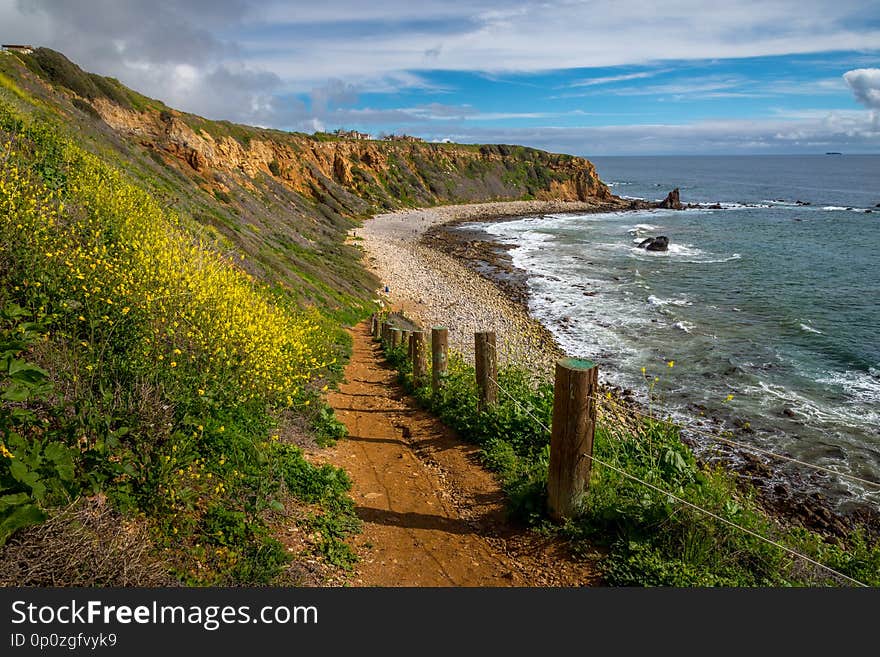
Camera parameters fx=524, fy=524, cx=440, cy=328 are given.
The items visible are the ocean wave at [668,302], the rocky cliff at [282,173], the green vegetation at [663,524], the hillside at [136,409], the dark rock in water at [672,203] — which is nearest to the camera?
the hillside at [136,409]

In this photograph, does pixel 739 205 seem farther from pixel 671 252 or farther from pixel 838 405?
pixel 838 405

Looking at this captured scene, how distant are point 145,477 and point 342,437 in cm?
414

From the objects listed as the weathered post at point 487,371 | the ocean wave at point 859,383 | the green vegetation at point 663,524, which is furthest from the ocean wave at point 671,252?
the green vegetation at point 663,524

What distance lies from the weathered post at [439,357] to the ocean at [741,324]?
147 inches

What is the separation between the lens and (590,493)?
5.61 meters

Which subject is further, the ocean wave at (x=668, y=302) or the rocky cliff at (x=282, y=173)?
the ocean wave at (x=668, y=302)

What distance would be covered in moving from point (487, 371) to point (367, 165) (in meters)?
83.4

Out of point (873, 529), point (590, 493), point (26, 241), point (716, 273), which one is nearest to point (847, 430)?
point (873, 529)

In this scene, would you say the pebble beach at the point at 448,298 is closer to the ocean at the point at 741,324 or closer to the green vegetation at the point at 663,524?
the ocean at the point at 741,324

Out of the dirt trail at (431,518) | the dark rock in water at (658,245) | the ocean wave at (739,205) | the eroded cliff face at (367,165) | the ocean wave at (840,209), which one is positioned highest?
the eroded cliff face at (367,165)

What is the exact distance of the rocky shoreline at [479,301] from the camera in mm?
12352

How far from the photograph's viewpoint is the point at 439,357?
31.9ft

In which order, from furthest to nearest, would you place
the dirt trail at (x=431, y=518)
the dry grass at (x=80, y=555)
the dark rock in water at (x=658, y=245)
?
the dark rock in water at (x=658, y=245)
the dirt trail at (x=431, y=518)
the dry grass at (x=80, y=555)

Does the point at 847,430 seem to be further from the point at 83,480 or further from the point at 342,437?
the point at 83,480
